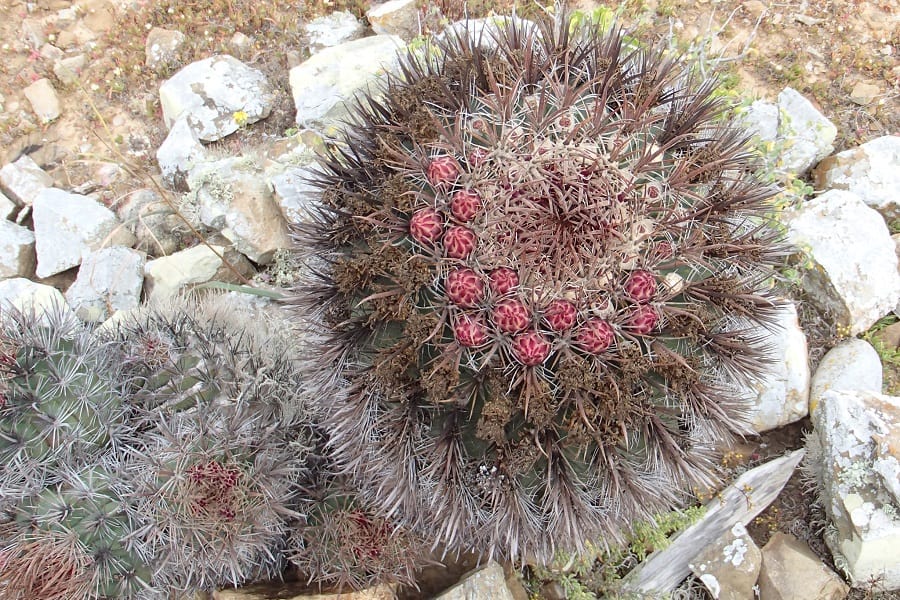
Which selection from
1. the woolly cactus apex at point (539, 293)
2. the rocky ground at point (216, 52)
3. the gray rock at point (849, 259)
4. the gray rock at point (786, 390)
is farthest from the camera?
the rocky ground at point (216, 52)

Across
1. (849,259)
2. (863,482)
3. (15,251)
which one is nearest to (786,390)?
(863,482)

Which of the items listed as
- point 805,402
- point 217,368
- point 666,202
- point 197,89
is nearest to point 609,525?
point 666,202

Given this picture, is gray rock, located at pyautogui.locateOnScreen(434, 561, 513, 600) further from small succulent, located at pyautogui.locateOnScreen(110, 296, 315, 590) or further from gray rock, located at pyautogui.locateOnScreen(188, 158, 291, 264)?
gray rock, located at pyautogui.locateOnScreen(188, 158, 291, 264)

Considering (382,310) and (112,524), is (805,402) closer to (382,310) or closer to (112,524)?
(382,310)

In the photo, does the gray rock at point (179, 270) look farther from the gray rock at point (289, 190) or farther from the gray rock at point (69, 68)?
the gray rock at point (69, 68)

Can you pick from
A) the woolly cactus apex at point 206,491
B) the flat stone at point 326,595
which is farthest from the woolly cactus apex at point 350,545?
the woolly cactus apex at point 206,491

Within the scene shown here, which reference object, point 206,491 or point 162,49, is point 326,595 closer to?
point 206,491

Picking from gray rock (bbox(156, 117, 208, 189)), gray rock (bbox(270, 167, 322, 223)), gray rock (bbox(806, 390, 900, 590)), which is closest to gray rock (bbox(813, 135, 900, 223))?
gray rock (bbox(806, 390, 900, 590))
